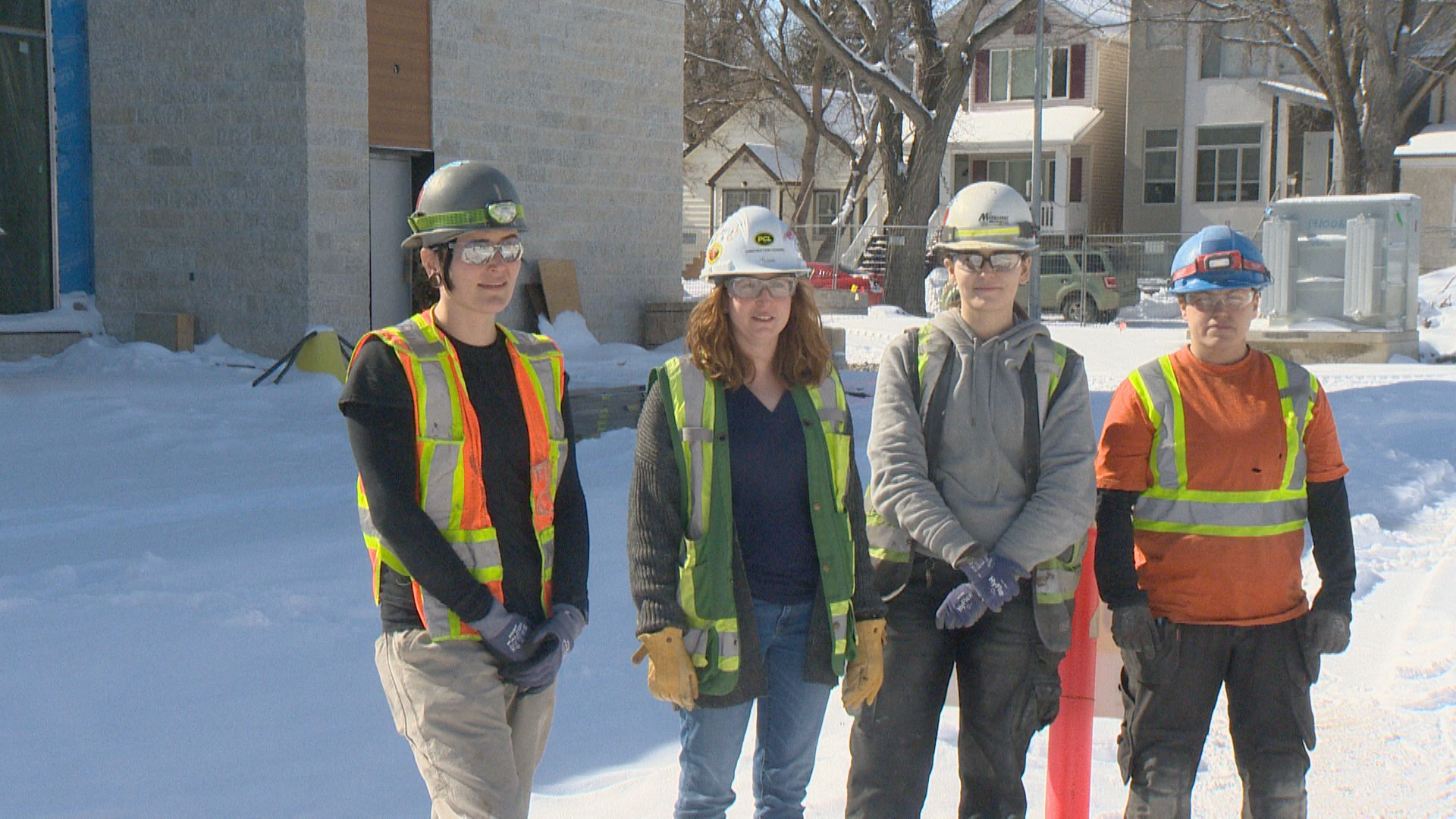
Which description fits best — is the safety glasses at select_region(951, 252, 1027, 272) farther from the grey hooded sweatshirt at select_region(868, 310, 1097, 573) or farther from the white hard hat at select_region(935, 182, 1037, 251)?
the grey hooded sweatshirt at select_region(868, 310, 1097, 573)

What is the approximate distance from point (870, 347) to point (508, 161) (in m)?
6.57

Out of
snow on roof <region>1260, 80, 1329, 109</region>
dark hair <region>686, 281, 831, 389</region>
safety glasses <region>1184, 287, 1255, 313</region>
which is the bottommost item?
dark hair <region>686, 281, 831, 389</region>

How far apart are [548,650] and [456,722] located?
0.25 m

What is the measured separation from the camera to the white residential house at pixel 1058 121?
38.3 metres

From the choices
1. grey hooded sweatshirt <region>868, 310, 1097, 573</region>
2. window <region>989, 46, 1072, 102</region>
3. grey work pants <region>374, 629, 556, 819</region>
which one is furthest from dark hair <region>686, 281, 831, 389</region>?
window <region>989, 46, 1072, 102</region>

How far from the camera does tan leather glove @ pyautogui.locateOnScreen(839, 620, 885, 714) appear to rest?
3.29m

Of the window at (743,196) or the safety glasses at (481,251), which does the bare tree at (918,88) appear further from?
the window at (743,196)

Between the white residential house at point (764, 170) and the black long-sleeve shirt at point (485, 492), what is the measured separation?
133 ft

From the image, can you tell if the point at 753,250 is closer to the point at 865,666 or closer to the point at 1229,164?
the point at 865,666

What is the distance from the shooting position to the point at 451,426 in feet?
9.67

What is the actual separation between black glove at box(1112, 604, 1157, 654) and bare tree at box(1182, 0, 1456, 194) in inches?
986

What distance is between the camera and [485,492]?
300cm

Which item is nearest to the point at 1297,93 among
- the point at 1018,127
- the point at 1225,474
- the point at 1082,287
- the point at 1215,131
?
the point at 1215,131

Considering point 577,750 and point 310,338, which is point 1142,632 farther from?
point 310,338
